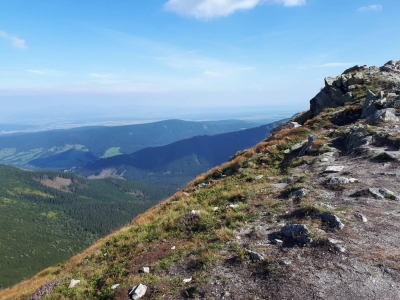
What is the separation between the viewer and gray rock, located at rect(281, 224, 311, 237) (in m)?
10.9

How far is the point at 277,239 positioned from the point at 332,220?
8.47 feet

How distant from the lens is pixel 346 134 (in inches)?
912

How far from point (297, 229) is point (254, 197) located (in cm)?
498

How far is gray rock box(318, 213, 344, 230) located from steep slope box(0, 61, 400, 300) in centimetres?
4

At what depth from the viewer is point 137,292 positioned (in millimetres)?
9398

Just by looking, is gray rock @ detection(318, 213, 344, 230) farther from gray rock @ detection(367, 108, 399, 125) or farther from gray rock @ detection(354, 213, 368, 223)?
gray rock @ detection(367, 108, 399, 125)

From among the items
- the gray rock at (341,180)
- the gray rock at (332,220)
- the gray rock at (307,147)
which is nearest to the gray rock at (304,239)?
the gray rock at (332,220)

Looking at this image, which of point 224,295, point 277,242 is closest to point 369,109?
point 277,242

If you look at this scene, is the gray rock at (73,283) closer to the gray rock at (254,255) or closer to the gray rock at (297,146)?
the gray rock at (254,255)

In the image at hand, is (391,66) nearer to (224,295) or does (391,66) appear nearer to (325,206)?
(325,206)

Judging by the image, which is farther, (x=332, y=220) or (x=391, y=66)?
(x=391, y=66)

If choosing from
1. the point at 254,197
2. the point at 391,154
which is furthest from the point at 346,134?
the point at 254,197

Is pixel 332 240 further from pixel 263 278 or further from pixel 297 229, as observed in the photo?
pixel 263 278

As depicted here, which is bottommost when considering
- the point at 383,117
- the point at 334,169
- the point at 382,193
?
the point at 382,193
